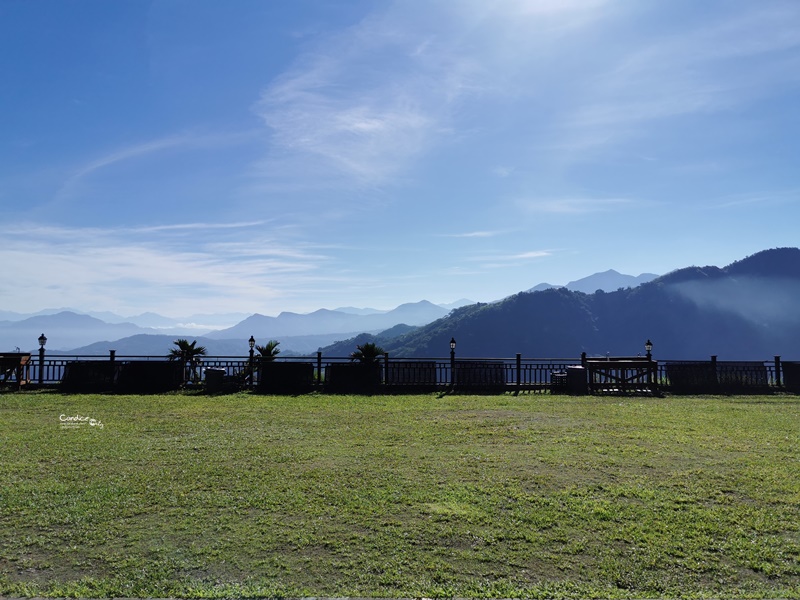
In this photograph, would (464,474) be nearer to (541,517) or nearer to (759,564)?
(541,517)

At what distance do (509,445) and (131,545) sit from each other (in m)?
6.57

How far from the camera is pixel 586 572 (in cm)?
440

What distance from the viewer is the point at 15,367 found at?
18328mm

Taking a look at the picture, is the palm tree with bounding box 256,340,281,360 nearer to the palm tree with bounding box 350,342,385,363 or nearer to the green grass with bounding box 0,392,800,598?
the palm tree with bounding box 350,342,385,363

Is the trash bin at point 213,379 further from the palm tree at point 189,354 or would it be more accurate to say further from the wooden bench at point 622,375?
the wooden bench at point 622,375

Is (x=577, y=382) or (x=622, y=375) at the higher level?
(x=622, y=375)

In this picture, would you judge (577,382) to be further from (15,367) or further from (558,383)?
(15,367)

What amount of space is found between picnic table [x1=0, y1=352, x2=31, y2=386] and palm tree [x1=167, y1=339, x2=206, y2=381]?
495cm

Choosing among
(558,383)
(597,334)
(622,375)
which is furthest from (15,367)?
(597,334)

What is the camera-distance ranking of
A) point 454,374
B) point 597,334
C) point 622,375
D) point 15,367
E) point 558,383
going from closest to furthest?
point 15,367 → point 622,375 → point 558,383 → point 454,374 → point 597,334

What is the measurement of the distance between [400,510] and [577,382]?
46.7ft

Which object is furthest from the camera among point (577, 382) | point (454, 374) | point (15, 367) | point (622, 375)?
point (454, 374)

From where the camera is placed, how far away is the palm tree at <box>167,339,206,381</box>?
1962 cm

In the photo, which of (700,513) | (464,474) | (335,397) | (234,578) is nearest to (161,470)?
(234,578)
